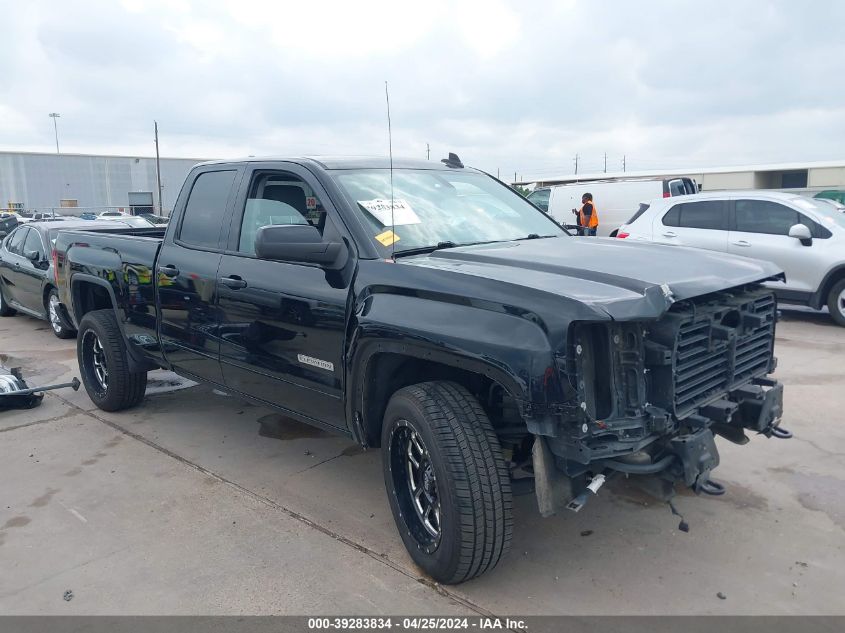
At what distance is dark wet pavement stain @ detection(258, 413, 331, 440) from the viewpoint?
5293 millimetres

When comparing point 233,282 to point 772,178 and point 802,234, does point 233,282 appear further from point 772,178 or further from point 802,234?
point 772,178

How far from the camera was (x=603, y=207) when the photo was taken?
17016mm

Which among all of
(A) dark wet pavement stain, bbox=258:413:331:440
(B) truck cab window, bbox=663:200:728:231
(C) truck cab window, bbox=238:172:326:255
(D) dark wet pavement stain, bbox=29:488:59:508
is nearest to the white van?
(B) truck cab window, bbox=663:200:728:231

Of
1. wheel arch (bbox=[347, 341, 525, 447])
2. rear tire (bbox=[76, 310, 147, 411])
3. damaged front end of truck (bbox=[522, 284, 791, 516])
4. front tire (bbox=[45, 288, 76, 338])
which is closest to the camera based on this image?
damaged front end of truck (bbox=[522, 284, 791, 516])

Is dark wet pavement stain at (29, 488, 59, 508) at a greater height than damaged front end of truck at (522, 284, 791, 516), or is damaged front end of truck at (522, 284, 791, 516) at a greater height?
damaged front end of truck at (522, 284, 791, 516)

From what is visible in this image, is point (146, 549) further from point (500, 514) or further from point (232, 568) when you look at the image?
point (500, 514)

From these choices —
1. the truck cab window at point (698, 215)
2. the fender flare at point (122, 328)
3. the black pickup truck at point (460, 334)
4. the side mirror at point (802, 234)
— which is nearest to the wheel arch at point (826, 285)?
the side mirror at point (802, 234)

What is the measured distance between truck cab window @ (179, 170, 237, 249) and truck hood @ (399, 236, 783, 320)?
1658 mm

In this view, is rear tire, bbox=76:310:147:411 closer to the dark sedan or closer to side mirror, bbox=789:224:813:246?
the dark sedan

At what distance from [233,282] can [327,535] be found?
1571mm

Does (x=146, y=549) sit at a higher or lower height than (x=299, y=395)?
lower

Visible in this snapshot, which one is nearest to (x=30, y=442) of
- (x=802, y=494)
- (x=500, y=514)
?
(x=500, y=514)

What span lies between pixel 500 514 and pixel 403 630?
0.62 meters

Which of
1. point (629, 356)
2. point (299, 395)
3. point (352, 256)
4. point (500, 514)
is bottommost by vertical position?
point (500, 514)
